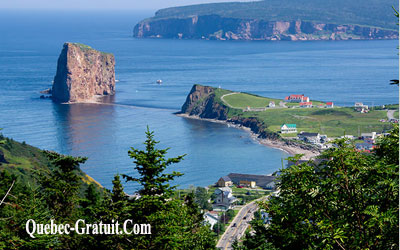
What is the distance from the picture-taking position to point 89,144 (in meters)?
86.1

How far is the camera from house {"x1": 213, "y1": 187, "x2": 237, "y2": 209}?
53688 mm

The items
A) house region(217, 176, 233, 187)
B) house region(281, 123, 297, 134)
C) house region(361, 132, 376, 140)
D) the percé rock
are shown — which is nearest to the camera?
house region(217, 176, 233, 187)

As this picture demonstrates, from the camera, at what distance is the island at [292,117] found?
8481cm

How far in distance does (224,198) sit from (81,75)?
8585 centimetres

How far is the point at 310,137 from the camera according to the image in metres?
85.5

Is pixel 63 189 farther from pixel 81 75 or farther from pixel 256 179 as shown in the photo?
pixel 81 75

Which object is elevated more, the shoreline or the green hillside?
the green hillside

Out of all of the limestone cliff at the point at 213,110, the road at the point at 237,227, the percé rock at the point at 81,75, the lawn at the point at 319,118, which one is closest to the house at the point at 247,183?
the road at the point at 237,227

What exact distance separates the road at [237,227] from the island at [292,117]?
83.5ft

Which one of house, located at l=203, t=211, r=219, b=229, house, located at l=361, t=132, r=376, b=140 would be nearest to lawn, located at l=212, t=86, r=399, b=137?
house, located at l=361, t=132, r=376, b=140

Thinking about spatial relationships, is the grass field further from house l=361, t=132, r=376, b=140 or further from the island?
house l=361, t=132, r=376, b=140

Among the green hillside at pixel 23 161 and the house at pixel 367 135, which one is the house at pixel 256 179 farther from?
the house at pixel 367 135

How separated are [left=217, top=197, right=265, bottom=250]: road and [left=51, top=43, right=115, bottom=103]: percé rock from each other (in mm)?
83179

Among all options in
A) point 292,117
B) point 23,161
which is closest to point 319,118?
point 292,117
